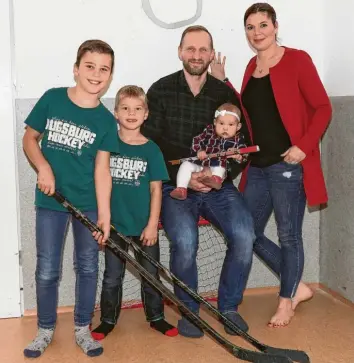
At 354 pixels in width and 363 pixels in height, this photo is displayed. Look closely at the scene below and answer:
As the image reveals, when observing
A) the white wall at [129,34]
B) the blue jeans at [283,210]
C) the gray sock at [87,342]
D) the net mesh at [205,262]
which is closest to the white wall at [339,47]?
the white wall at [129,34]

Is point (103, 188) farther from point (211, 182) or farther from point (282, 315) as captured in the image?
point (282, 315)

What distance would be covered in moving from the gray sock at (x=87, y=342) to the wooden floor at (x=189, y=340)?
3 centimetres

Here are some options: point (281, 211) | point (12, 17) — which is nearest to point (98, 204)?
point (281, 211)

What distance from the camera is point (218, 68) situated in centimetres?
360

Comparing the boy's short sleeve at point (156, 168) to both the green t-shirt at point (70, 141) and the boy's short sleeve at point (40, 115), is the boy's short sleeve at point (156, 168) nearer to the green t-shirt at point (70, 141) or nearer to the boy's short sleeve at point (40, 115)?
the green t-shirt at point (70, 141)

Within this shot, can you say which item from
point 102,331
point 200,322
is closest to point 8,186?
point 102,331

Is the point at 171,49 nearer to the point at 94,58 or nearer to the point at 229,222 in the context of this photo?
the point at 94,58

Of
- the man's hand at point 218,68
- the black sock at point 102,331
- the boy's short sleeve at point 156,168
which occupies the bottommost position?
the black sock at point 102,331

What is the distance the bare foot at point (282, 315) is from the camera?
3.32 metres

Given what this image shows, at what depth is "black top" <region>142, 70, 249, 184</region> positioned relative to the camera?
328 cm

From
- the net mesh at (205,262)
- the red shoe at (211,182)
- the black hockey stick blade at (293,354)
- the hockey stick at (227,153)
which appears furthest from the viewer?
the net mesh at (205,262)

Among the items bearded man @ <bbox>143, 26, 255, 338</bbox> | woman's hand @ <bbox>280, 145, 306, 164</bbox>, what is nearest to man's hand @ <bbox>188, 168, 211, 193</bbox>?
bearded man @ <bbox>143, 26, 255, 338</bbox>

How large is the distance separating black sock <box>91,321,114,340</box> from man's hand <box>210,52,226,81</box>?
4.77ft

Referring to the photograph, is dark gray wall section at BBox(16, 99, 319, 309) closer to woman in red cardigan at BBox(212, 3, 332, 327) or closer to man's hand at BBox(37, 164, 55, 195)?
woman in red cardigan at BBox(212, 3, 332, 327)
